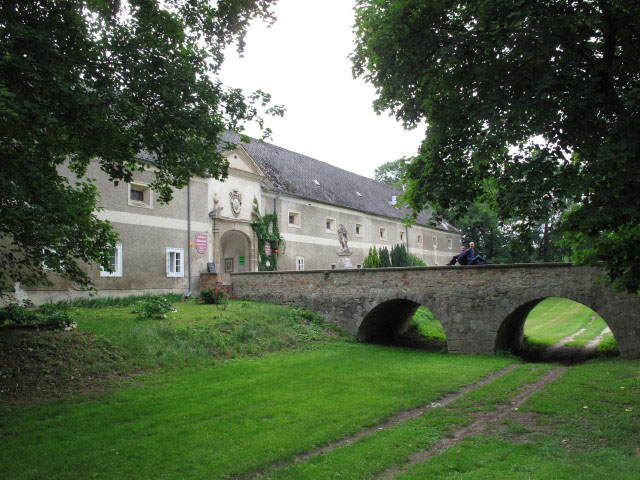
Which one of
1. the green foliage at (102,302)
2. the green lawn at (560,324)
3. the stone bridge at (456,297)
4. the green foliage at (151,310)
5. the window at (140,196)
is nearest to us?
the stone bridge at (456,297)

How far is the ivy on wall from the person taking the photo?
2330cm

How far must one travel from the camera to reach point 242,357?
12.0 metres

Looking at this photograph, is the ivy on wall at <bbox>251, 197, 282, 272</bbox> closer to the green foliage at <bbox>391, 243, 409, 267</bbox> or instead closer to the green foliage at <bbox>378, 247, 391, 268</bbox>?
the green foliage at <bbox>378, 247, 391, 268</bbox>

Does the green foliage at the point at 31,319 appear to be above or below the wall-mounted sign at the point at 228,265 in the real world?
below

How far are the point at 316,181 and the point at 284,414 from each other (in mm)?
23511

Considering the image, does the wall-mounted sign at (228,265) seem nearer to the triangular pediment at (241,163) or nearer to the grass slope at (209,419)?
the triangular pediment at (241,163)

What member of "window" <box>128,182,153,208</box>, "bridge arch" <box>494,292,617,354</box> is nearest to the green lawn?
"bridge arch" <box>494,292,617,354</box>

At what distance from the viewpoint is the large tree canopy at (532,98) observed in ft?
22.0

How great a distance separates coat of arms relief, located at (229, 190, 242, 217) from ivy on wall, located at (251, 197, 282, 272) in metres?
1.01

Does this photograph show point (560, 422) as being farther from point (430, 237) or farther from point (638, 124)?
point (430, 237)

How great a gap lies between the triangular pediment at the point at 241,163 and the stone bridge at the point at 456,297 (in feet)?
18.4

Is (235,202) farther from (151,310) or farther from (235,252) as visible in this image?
(151,310)

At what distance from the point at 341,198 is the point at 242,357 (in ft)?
64.6

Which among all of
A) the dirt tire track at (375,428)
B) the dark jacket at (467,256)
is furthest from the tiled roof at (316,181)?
the dirt tire track at (375,428)
